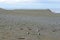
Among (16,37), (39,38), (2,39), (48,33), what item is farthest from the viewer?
(48,33)

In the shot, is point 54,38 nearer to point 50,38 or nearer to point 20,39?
point 50,38

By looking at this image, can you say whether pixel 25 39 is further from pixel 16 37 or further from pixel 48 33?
pixel 48 33

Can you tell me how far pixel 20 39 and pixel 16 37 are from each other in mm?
467

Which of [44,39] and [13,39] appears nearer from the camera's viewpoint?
[13,39]

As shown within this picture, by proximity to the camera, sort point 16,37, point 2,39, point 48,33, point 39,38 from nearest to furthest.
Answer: point 2,39, point 16,37, point 39,38, point 48,33

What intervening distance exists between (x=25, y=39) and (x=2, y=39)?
1.47 meters

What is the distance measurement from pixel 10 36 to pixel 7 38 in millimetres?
612

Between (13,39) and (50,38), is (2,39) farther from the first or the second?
(50,38)

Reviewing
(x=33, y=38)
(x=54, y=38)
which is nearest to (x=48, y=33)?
(x=54, y=38)

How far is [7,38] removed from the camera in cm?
1380

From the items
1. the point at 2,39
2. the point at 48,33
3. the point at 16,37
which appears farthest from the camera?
the point at 48,33

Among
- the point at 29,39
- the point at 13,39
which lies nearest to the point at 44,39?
the point at 29,39

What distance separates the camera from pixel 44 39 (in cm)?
1542

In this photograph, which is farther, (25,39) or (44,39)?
(44,39)
